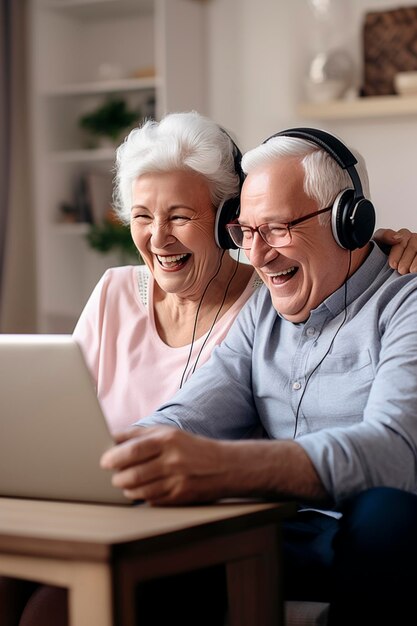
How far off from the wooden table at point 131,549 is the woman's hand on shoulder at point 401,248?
56 centimetres

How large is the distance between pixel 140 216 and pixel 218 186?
0.18 m

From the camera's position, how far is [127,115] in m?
4.89

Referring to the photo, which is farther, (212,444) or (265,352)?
(265,352)

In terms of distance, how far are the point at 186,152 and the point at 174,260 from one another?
0.75 ft

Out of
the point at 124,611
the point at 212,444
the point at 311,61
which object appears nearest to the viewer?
the point at 124,611

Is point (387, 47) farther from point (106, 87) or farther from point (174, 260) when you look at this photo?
point (174, 260)

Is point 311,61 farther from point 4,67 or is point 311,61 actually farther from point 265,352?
point 265,352

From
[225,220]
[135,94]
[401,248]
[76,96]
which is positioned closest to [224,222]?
[225,220]

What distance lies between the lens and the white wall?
4.36m

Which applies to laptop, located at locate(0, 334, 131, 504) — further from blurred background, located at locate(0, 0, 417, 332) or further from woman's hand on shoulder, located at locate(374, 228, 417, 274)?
blurred background, located at locate(0, 0, 417, 332)

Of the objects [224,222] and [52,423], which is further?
[224,222]

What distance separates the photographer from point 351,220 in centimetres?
167

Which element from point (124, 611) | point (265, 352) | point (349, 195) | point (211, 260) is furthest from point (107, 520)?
point (211, 260)

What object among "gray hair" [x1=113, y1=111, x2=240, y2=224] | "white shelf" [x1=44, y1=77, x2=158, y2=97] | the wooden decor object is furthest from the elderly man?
"white shelf" [x1=44, y1=77, x2=158, y2=97]
